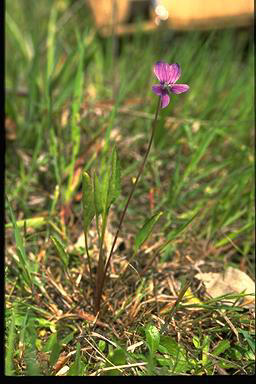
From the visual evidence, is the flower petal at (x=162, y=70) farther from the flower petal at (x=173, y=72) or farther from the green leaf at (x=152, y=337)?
the green leaf at (x=152, y=337)

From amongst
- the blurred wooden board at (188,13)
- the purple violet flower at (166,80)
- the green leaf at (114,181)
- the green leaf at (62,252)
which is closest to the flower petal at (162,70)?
the purple violet flower at (166,80)

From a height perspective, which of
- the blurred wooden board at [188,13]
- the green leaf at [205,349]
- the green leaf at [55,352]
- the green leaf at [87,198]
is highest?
the blurred wooden board at [188,13]

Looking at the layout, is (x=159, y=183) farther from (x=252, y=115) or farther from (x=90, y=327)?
(x=90, y=327)

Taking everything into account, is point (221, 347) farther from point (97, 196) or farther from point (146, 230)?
point (97, 196)

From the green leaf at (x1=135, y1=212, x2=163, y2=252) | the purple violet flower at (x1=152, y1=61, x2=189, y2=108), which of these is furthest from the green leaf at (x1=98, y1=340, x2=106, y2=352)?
the purple violet flower at (x1=152, y1=61, x2=189, y2=108)

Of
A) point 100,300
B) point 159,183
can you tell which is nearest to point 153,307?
point 100,300

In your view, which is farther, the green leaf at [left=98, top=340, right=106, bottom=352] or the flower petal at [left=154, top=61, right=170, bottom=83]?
the green leaf at [left=98, top=340, right=106, bottom=352]

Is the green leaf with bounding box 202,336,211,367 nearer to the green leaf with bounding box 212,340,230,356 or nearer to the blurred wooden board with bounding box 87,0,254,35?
the green leaf with bounding box 212,340,230,356
